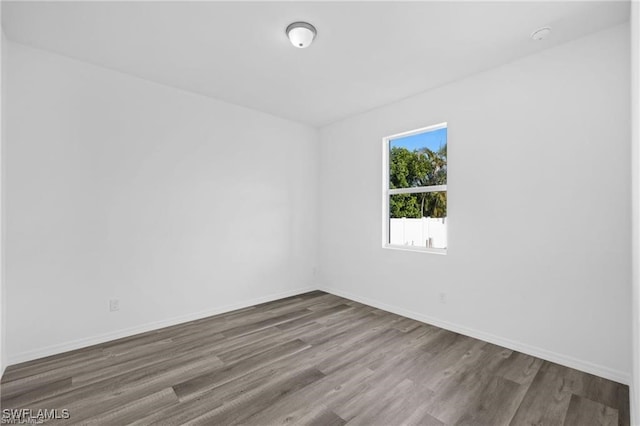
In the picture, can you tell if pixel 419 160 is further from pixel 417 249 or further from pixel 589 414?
Result: pixel 589 414

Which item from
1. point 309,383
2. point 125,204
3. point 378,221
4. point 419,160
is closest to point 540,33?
point 419,160

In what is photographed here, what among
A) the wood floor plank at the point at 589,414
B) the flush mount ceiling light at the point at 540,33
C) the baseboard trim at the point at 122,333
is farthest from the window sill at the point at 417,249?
the flush mount ceiling light at the point at 540,33

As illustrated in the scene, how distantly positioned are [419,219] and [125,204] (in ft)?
10.9

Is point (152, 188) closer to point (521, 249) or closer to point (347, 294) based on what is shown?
point (347, 294)

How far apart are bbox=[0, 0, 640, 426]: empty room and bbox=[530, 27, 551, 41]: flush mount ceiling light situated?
0.01 metres

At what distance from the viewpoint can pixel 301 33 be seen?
2248mm

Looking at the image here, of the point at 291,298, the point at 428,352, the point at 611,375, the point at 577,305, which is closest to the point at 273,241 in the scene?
the point at 291,298

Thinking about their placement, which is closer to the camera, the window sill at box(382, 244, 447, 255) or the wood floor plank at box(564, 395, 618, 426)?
the wood floor plank at box(564, 395, 618, 426)

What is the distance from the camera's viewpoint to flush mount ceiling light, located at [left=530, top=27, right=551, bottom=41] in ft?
7.43

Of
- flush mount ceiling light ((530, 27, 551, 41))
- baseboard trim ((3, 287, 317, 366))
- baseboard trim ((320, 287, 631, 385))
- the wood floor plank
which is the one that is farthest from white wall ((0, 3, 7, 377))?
flush mount ceiling light ((530, 27, 551, 41))

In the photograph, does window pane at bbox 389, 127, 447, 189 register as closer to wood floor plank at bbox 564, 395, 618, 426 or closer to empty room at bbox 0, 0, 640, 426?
empty room at bbox 0, 0, 640, 426

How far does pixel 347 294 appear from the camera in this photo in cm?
435

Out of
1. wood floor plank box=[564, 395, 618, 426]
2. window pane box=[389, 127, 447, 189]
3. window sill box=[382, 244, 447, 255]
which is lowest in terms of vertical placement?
wood floor plank box=[564, 395, 618, 426]

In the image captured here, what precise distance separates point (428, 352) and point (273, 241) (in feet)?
8.15
